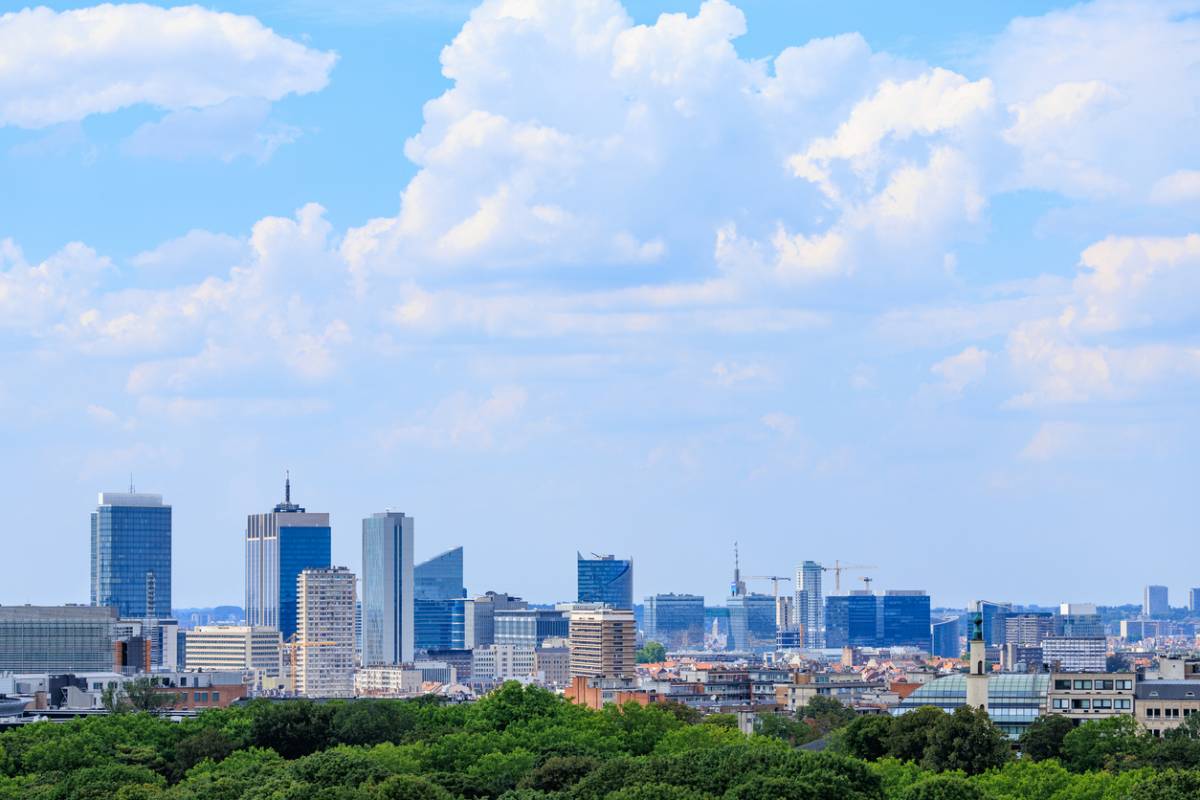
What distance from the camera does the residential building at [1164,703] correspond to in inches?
6235

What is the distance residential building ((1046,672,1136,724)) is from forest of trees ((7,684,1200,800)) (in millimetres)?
18913

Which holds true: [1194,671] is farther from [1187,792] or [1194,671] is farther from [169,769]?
[1187,792]

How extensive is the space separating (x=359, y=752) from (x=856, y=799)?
35137mm

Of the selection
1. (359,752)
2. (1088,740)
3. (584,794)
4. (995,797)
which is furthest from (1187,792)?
(359,752)

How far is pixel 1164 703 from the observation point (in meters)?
160

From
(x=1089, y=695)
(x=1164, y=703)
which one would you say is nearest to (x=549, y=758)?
(x=1089, y=695)

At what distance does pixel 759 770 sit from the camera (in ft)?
319

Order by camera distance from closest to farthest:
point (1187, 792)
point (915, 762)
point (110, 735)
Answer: point (1187, 792) < point (915, 762) < point (110, 735)

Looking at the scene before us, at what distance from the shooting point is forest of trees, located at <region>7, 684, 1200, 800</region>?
9494cm

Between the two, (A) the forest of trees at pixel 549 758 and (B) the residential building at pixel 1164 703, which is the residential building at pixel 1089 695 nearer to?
(B) the residential building at pixel 1164 703

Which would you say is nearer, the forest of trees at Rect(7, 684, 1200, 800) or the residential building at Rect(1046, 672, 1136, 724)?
the forest of trees at Rect(7, 684, 1200, 800)

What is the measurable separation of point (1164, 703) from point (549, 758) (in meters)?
63.1

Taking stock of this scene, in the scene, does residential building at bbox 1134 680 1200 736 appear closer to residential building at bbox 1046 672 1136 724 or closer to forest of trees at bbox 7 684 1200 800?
residential building at bbox 1046 672 1136 724

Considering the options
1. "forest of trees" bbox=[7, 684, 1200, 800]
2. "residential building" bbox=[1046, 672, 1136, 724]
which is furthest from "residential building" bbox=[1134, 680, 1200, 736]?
"forest of trees" bbox=[7, 684, 1200, 800]
